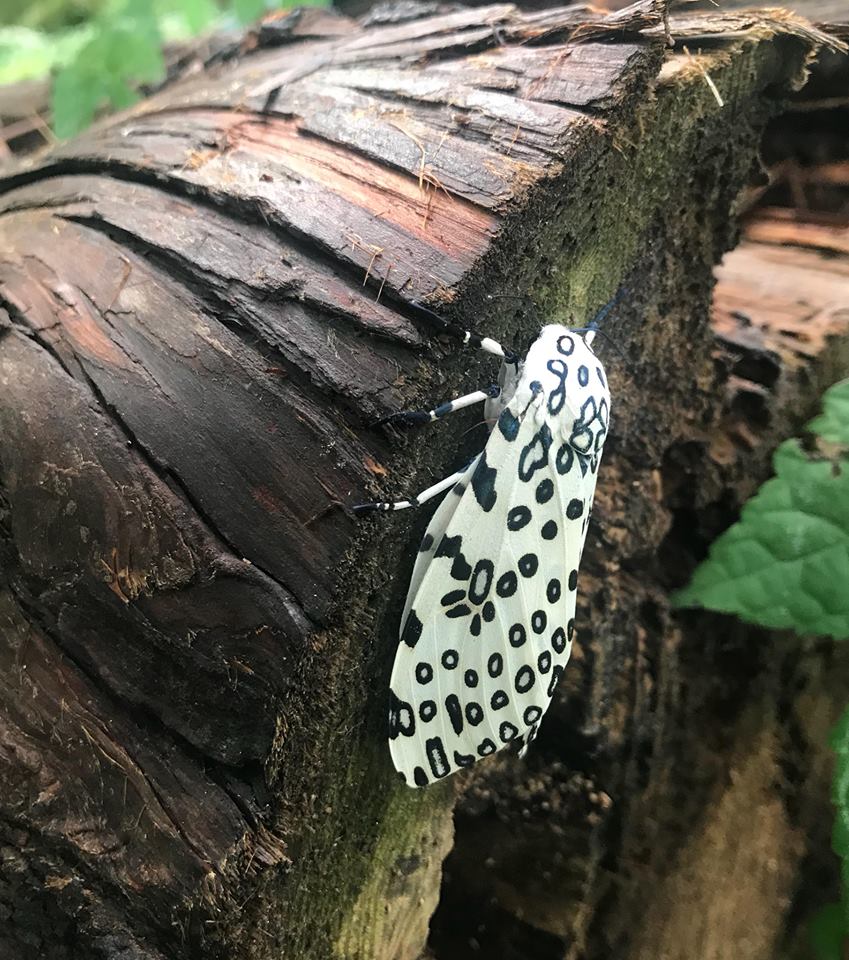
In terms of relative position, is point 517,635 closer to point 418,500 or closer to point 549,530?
point 549,530

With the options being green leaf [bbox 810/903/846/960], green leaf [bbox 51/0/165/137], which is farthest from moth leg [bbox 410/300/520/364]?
green leaf [bbox 51/0/165/137]

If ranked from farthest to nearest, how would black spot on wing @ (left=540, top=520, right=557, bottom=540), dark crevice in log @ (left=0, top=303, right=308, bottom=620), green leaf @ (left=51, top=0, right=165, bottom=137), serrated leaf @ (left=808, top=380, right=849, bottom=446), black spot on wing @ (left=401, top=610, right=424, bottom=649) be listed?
green leaf @ (left=51, top=0, right=165, bottom=137)
serrated leaf @ (left=808, top=380, right=849, bottom=446)
black spot on wing @ (left=540, top=520, right=557, bottom=540)
black spot on wing @ (left=401, top=610, right=424, bottom=649)
dark crevice in log @ (left=0, top=303, right=308, bottom=620)

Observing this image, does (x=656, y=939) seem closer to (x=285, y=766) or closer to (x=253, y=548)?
(x=285, y=766)

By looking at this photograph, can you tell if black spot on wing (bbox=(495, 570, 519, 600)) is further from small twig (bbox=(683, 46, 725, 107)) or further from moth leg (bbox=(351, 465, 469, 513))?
small twig (bbox=(683, 46, 725, 107))

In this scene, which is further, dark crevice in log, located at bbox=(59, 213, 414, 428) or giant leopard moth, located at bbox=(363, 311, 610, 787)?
giant leopard moth, located at bbox=(363, 311, 610, 787)

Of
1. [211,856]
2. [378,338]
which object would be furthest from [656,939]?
[378,338]
